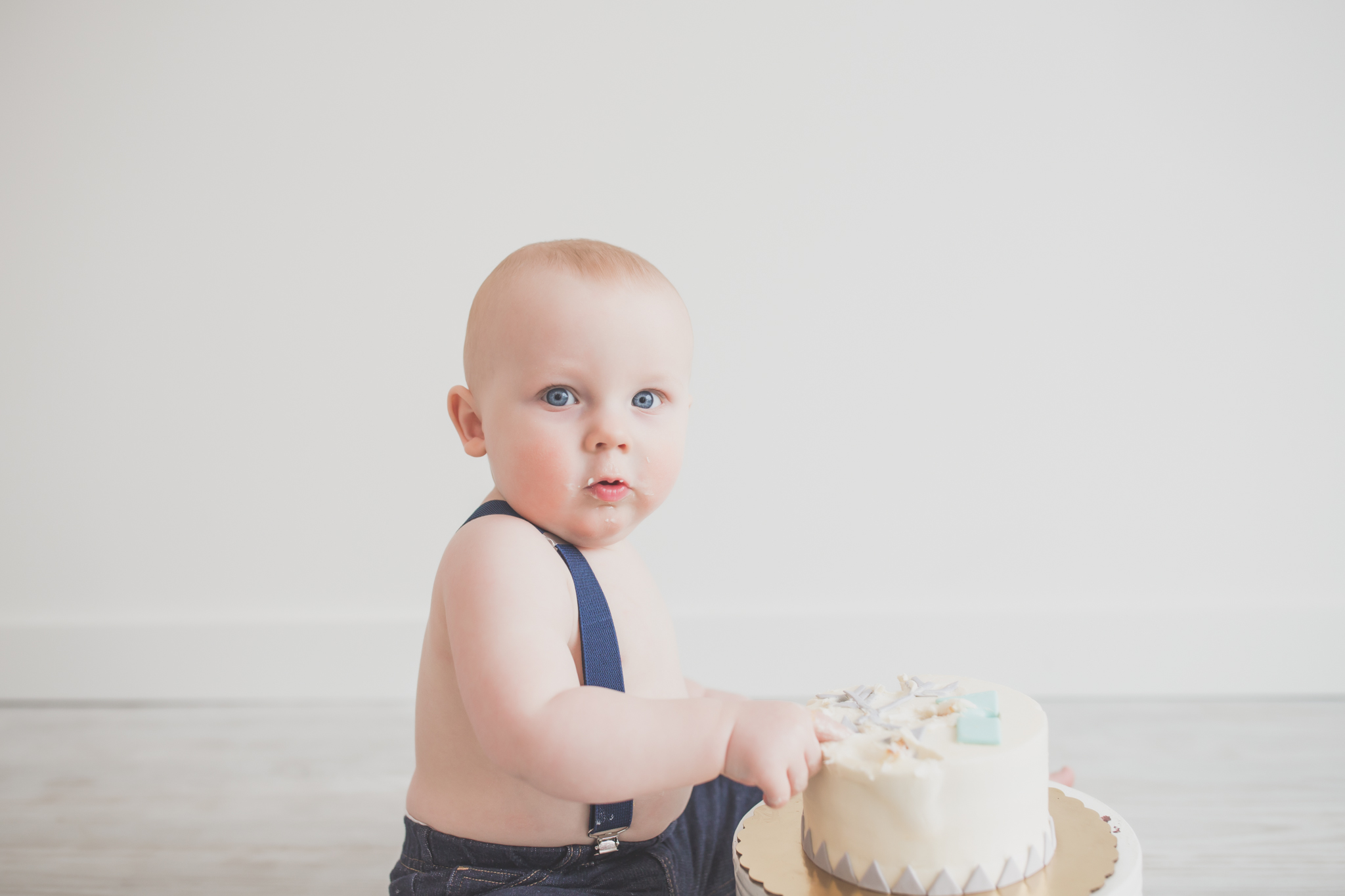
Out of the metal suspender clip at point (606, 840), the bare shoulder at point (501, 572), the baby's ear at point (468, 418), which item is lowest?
the metal suspender clip at point (606, 840)

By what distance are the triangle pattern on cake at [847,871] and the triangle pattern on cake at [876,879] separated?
1 cm

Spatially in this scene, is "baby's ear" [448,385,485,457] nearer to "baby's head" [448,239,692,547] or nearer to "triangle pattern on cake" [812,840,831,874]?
"baby's head" [448,239,692,547]

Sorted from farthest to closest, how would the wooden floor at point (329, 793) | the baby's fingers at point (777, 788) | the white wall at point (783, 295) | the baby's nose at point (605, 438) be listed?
the white wall at point (783, 295), the wooden floor at point (329, 793), the baby's nose at point (605, 438), the baby's fingers at point (777, 788)

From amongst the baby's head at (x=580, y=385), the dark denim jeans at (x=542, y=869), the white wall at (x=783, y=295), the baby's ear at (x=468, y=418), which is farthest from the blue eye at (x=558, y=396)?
the white wall at (x=783, y=295)

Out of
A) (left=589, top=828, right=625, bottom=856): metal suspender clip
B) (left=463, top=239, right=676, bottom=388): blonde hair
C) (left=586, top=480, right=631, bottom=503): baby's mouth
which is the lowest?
(left=589, top=828, right=625, bottom=856): metal suspender clip

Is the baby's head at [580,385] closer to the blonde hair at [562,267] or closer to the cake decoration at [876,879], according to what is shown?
the blonde hair at [562,267]

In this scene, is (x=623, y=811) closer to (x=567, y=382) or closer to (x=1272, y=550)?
(x=567, y=382)

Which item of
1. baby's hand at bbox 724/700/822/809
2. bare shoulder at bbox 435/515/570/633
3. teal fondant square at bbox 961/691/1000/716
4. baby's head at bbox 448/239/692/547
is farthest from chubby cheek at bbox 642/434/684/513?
teal fondant square at bbox 961/691/1000/716

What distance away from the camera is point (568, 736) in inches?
28.1

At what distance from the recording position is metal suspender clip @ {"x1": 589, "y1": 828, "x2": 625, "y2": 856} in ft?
2.91

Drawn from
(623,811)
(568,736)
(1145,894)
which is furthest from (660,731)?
(1145,894)

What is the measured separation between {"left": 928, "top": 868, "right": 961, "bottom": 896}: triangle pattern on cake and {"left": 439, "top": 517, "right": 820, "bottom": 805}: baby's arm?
0.12 meters

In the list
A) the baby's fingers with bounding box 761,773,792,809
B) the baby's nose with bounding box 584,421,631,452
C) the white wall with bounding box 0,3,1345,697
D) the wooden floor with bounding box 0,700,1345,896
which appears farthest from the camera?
the white wall with bounding box 0,3,1345,697

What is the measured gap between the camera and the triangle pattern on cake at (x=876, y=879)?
730 mm
